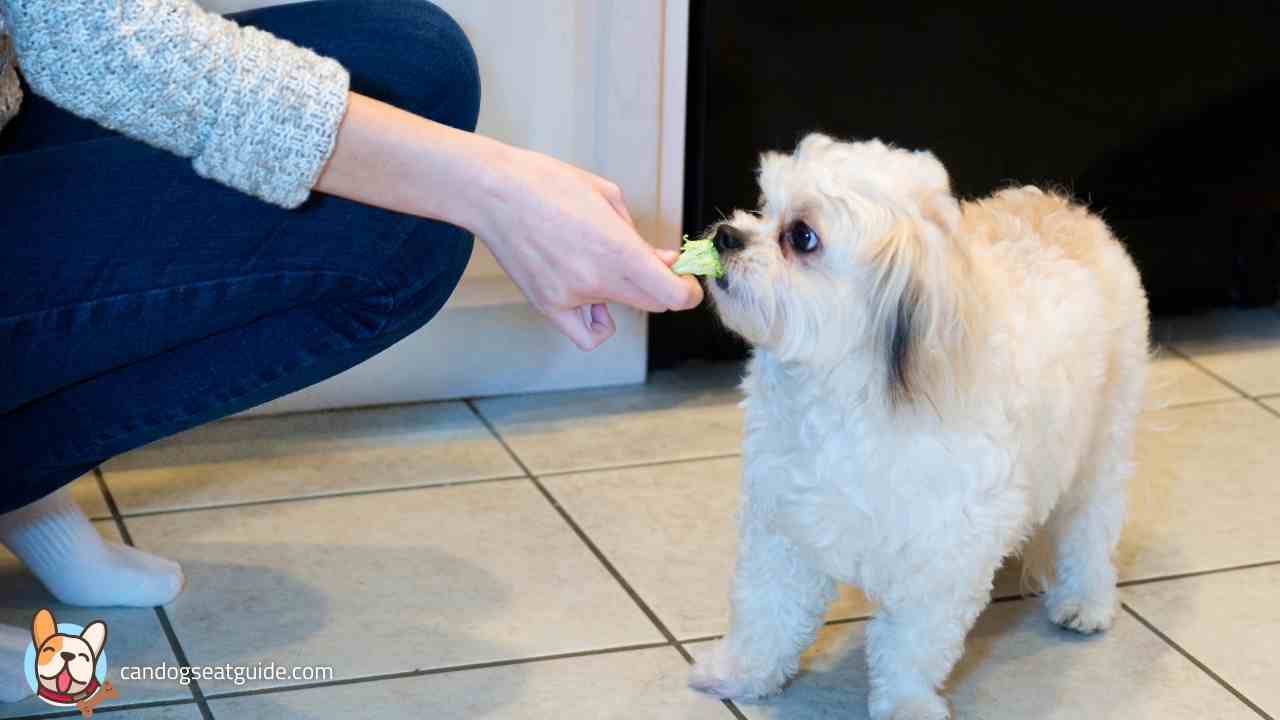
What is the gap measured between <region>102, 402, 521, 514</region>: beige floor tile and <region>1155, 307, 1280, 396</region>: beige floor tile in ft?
3.79

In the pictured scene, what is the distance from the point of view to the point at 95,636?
152 cm

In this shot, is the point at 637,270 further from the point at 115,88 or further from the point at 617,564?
the point at 617,564

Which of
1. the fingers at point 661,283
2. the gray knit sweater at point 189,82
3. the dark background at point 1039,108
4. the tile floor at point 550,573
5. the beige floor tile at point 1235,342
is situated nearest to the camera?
the gray knit sweater at point 189,82

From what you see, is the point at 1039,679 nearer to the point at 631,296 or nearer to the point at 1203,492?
the point at 1203,492

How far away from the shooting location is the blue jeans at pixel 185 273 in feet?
3.96

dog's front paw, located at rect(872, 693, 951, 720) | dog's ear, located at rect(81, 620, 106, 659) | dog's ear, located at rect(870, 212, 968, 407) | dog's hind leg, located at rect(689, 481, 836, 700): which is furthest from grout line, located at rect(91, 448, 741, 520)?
dog's ear, located at rect(870, 212, 968, 407)

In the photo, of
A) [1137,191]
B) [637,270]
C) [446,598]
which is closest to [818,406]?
[637,270]

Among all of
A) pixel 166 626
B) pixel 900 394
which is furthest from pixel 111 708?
pixel 900 394

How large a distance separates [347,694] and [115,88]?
0.66 m

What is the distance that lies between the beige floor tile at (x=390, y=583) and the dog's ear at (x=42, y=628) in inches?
5.0

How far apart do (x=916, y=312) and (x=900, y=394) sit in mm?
84

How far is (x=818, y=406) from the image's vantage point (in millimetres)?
1359

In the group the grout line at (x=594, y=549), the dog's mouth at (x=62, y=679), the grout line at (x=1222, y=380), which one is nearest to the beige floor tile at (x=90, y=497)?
the dog's mouth at (x=62, y=679)

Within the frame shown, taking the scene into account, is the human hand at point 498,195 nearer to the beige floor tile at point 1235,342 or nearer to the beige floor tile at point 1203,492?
the beige floor tile at point 1203,492
